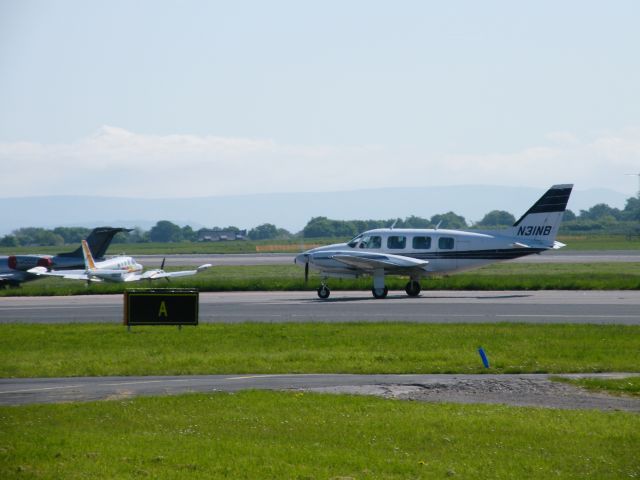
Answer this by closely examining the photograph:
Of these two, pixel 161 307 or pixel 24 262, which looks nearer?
pixel 161 307

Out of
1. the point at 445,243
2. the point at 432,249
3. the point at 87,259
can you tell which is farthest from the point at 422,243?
the point at 87,259

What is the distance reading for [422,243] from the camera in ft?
147

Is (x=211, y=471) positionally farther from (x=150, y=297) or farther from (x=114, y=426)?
(x=150, y=297)

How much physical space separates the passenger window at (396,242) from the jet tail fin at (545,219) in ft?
16.0

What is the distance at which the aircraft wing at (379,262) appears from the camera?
43.2m

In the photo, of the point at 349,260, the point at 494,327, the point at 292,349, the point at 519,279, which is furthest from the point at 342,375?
the point at 519,279

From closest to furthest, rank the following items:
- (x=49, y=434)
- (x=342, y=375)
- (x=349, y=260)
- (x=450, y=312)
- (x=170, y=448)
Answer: (x=170, y=448), (x=49, y=434), (x=342, y=375), (x=450, y=312), (x=349, y=260)

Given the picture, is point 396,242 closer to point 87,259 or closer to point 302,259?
point 302,259

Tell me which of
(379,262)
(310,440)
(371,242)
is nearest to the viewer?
(310,440)

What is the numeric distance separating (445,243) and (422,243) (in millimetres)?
1048

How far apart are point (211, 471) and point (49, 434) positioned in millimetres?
3380

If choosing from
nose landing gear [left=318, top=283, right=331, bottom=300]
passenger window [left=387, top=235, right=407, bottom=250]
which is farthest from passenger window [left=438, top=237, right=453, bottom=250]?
nose landing gear [left=318, top=283, right=331, bottom=300]

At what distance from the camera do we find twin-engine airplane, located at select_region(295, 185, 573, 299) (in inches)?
1700

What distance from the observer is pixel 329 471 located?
12211 millimetres
